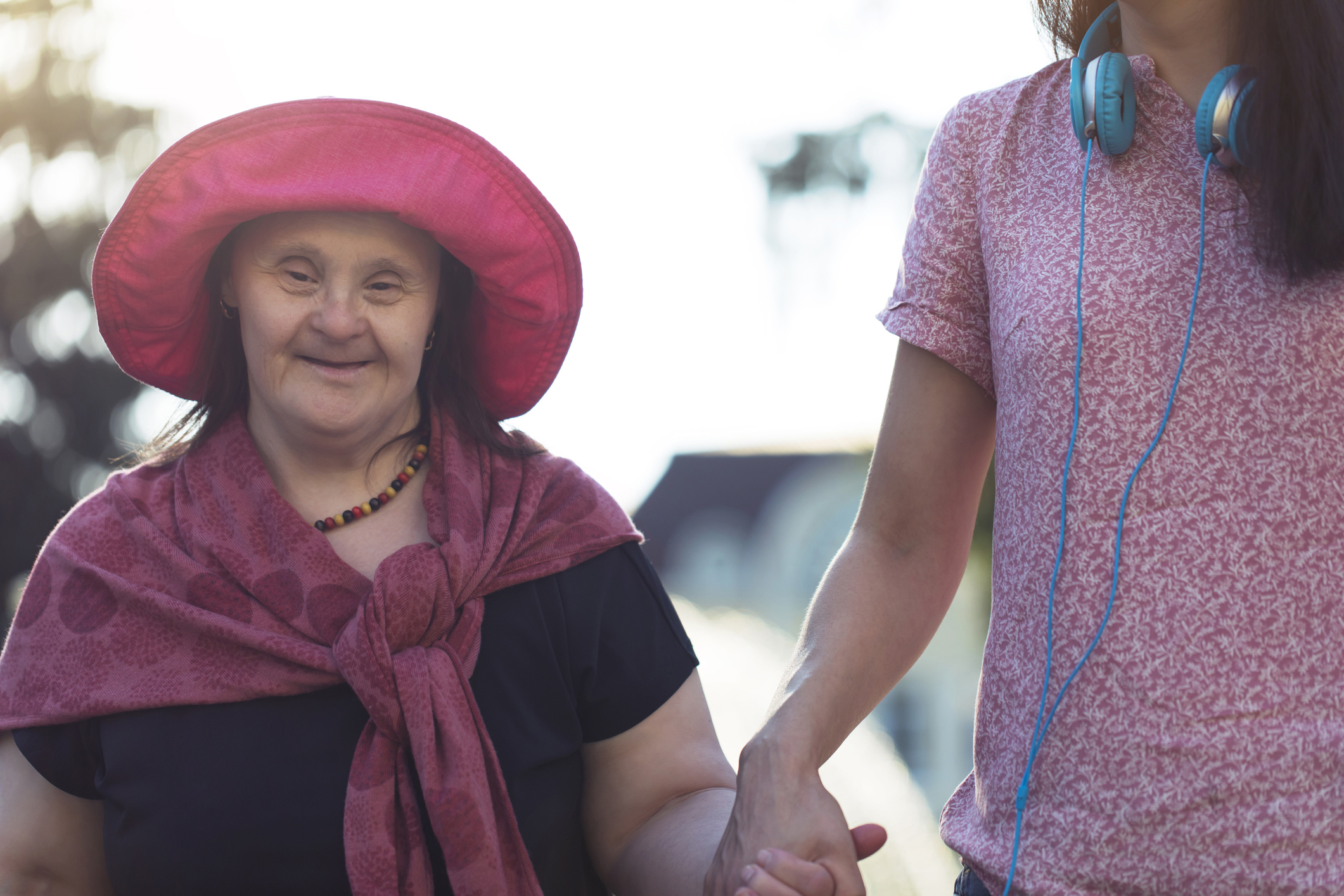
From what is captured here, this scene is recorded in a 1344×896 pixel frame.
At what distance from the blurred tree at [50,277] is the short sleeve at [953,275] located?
12509 mm

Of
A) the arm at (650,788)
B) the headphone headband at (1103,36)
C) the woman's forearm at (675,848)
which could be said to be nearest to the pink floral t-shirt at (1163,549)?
the headphone headband at (1103,36)

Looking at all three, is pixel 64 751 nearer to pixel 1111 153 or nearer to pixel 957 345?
pixel 957 345

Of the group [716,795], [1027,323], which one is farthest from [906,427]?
[716,795]

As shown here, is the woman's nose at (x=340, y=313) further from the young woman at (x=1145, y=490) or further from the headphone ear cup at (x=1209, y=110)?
the headphone ear cup at (x=1209, y=110)

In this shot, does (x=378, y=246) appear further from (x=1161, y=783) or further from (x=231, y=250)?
(x=1161, y=783)

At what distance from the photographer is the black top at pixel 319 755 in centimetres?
203

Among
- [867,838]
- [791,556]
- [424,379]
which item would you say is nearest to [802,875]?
[867,838]

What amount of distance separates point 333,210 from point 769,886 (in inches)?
55.2

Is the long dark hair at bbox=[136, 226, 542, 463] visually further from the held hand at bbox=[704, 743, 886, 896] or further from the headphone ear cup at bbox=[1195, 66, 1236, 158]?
the headphone ear cup at bbox=[1195, 66, 1236, 158]

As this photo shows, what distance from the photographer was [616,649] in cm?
230

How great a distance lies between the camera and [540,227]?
234 cm

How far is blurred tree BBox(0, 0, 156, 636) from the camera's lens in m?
12.6

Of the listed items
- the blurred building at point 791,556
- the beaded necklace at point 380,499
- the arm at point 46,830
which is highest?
the beaded necklace at point 380,499

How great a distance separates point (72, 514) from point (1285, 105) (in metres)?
2.23
